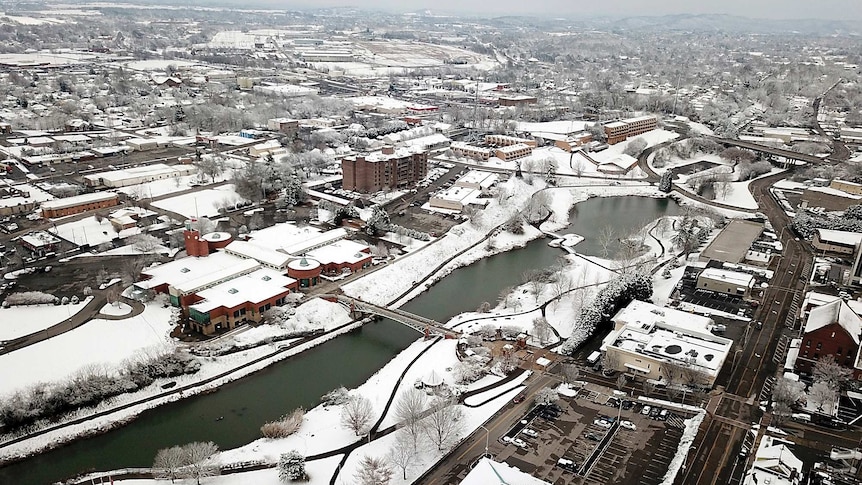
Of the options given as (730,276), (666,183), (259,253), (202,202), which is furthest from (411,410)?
(666,183)

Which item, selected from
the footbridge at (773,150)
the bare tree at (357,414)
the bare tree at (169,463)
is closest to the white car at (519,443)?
the bare tree at (357,414)

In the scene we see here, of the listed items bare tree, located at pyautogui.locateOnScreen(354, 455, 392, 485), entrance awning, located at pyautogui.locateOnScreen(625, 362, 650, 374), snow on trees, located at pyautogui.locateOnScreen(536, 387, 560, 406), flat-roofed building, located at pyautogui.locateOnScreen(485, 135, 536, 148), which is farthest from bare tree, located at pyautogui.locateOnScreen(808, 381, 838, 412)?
flat-roofed building, located at pyautogui.locateOnScreen(485, 135, 536, 148)

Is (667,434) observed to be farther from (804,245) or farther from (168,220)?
(168,220)

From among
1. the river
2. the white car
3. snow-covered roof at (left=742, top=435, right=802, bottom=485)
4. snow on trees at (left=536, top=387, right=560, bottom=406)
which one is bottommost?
the river

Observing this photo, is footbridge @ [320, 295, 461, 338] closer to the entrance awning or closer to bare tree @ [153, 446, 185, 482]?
the entrance awning

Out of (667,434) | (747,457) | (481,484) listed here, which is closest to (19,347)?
(481,484)

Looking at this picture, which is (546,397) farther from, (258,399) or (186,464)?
(186,464)
